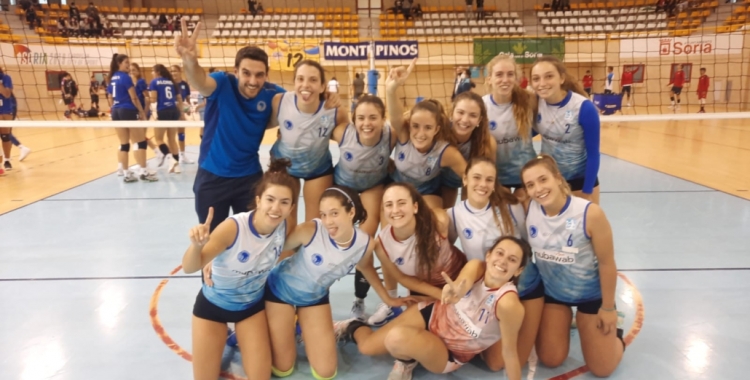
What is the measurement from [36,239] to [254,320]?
9.61ft

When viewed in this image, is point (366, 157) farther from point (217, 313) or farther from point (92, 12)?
point (92, 12)

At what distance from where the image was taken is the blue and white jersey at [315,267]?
7.38 feet

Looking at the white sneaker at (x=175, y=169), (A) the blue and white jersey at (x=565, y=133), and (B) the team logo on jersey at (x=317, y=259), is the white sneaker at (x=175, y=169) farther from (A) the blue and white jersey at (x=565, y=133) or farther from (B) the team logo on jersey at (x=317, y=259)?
(A) the blue and white jersey at (x=565, y=133)

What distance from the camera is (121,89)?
5.87 m

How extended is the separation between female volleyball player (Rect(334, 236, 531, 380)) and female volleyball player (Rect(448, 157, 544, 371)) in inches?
3.3

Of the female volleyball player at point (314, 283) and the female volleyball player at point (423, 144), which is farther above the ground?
the female volleyball player at point (423, 144)

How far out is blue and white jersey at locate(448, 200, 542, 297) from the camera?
229cm

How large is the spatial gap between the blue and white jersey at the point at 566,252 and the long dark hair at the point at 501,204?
0.09 m

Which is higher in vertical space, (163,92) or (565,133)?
(163,92)

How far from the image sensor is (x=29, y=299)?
304cm

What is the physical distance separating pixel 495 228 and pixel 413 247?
0.38 meters

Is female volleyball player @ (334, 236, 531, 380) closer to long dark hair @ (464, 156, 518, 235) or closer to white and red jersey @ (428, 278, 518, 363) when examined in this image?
white and red jersey @ (428, 278, 518, 363)

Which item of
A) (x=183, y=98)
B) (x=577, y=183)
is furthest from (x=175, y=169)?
(x=577, y=183)

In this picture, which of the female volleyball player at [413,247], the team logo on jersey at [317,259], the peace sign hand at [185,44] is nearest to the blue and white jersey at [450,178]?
the female volleyball player at [413,247]
